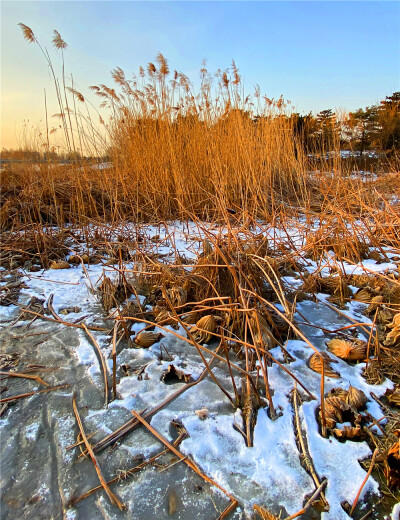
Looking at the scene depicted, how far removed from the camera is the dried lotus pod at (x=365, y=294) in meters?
1.54

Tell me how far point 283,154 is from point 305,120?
288 cm

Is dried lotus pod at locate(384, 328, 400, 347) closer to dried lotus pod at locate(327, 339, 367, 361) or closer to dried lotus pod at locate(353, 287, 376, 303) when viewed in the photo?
dried lotus pod at locate(327, 339, 367, 361)

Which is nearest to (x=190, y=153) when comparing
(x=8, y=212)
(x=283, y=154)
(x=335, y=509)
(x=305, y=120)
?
(x=283, y=154)

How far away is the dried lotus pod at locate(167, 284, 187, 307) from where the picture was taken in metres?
1.45

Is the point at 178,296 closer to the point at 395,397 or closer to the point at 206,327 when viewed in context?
the point at 206,327

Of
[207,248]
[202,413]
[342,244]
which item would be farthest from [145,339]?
[342,244]

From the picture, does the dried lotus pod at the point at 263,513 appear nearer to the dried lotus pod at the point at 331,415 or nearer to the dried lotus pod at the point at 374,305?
the dried lotus pod at the point at 331,415

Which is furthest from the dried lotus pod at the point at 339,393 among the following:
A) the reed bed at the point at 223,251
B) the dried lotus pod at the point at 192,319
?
the dried lotus pod at the point at 192,319

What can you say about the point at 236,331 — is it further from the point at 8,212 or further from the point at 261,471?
the point at 8,212

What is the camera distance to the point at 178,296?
1466 millimetres

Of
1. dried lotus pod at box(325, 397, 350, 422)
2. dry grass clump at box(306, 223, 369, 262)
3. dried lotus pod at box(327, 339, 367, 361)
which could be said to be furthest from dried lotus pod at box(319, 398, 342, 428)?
dry grass clump at box(306, 223, 369, 262)

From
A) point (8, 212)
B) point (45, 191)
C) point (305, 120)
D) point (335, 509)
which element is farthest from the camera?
point (305, 120)

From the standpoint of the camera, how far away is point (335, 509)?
667 millimetres

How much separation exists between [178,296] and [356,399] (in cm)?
85
